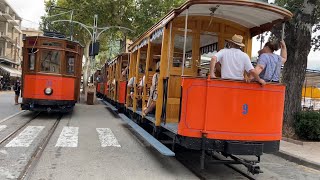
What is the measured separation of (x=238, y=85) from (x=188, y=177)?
5.91 feet

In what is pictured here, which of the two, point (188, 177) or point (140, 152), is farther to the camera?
point (140, 152)

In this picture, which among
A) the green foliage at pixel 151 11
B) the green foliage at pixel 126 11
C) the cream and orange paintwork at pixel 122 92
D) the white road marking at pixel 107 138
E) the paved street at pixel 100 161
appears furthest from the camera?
the green foliage at pixel 126 11

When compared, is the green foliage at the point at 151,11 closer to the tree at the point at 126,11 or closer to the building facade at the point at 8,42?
the tree at the point at 126,11

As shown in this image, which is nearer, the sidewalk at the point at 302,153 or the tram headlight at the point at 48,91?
the sidewalk at the point at 302,153

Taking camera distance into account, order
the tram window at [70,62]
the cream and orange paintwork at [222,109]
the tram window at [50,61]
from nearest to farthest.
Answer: the cream and orange paintwork at [222,109], the tram window at [50,61], the tram window at [70,62]

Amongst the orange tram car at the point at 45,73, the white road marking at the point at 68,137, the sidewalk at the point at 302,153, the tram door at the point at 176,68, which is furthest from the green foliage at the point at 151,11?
the tram door at the point at 176,68

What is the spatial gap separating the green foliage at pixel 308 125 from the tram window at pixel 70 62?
26.9 ft

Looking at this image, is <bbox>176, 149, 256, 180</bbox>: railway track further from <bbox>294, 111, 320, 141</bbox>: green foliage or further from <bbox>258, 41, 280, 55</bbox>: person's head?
<bbox>294, 111, 320, 141</bbox>: green foliage

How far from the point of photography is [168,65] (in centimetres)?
856

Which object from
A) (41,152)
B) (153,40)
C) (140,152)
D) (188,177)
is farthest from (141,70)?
(188,177)

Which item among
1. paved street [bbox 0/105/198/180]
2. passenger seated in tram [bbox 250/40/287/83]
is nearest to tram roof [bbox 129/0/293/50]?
passenger seated in tram [bbox 250/40/287/83]

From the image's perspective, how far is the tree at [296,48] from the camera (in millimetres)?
12266

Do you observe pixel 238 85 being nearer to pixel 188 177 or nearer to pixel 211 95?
pixel 211 95

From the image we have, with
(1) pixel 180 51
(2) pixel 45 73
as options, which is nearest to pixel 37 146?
(1) pixel 180 51
